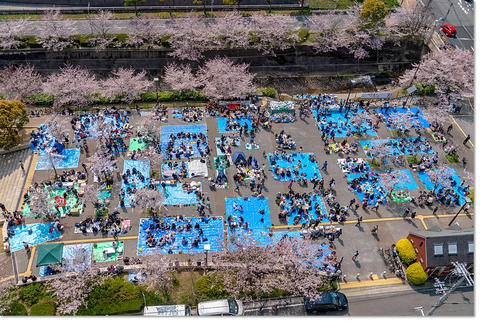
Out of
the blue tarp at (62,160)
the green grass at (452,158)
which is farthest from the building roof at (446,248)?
the blue tarp at (62,160)

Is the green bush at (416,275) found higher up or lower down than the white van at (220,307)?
higher up

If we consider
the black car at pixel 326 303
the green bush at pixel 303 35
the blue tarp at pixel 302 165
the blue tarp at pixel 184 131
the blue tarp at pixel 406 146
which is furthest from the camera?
the green bush at pixel 303 35

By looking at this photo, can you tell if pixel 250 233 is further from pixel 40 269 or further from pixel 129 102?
pixel 129 102

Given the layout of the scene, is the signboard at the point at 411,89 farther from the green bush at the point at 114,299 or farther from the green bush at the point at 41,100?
the green bush at the point at 41,100

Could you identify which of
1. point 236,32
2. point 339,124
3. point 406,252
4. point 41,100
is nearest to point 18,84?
point 41,100

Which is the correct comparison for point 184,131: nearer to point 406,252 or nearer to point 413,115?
point 406,252

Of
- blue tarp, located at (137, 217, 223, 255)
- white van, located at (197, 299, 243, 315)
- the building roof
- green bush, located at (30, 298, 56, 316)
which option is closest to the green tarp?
green bush, located at (30, 298, 56, 316)

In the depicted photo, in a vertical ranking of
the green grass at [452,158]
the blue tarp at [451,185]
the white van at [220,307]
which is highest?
the green grass at [452,158]

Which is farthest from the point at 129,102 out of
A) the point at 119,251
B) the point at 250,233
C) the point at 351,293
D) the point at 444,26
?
the point at 444,26
